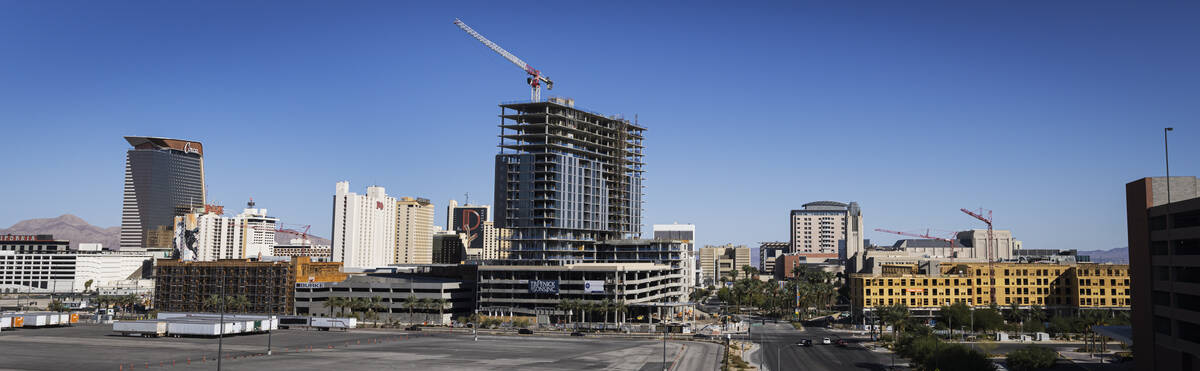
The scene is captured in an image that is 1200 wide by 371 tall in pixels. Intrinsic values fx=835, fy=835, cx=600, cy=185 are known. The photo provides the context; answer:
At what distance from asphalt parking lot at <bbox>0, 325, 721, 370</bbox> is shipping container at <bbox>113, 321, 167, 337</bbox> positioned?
6.42ft

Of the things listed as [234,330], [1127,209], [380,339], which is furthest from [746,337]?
[234,330]

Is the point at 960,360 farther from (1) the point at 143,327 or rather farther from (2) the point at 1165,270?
(1) the point at 143,327

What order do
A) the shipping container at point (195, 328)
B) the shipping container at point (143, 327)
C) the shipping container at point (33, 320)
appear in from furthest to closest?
the shipping container at point (33, 320) < the shipping container at point (143, 327) < the shipping container at point (195, 328)

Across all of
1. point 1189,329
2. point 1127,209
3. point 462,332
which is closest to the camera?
point 1189,329

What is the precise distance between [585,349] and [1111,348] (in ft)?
293

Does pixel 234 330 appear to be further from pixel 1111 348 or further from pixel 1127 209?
pixel 1111 348

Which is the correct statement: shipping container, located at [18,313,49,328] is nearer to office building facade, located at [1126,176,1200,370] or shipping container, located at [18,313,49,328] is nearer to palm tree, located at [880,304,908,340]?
palm tree, located at [880,304,908,340]

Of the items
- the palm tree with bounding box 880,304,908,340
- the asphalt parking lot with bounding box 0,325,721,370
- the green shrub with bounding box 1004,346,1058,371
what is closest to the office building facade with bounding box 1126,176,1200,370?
the green shrub with bounding box 1004,346,1058,371

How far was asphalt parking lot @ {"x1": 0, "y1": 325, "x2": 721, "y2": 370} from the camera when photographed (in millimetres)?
112000

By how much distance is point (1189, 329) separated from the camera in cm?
7569

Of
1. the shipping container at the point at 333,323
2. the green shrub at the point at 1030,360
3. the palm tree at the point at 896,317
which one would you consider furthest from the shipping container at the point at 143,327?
the green shrub at the point at 1030,360

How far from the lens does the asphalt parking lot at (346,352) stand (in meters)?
112

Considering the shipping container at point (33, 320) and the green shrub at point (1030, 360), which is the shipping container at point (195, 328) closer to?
the shipping container at point (33, 320)

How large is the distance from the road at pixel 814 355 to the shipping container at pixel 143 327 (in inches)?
4351
